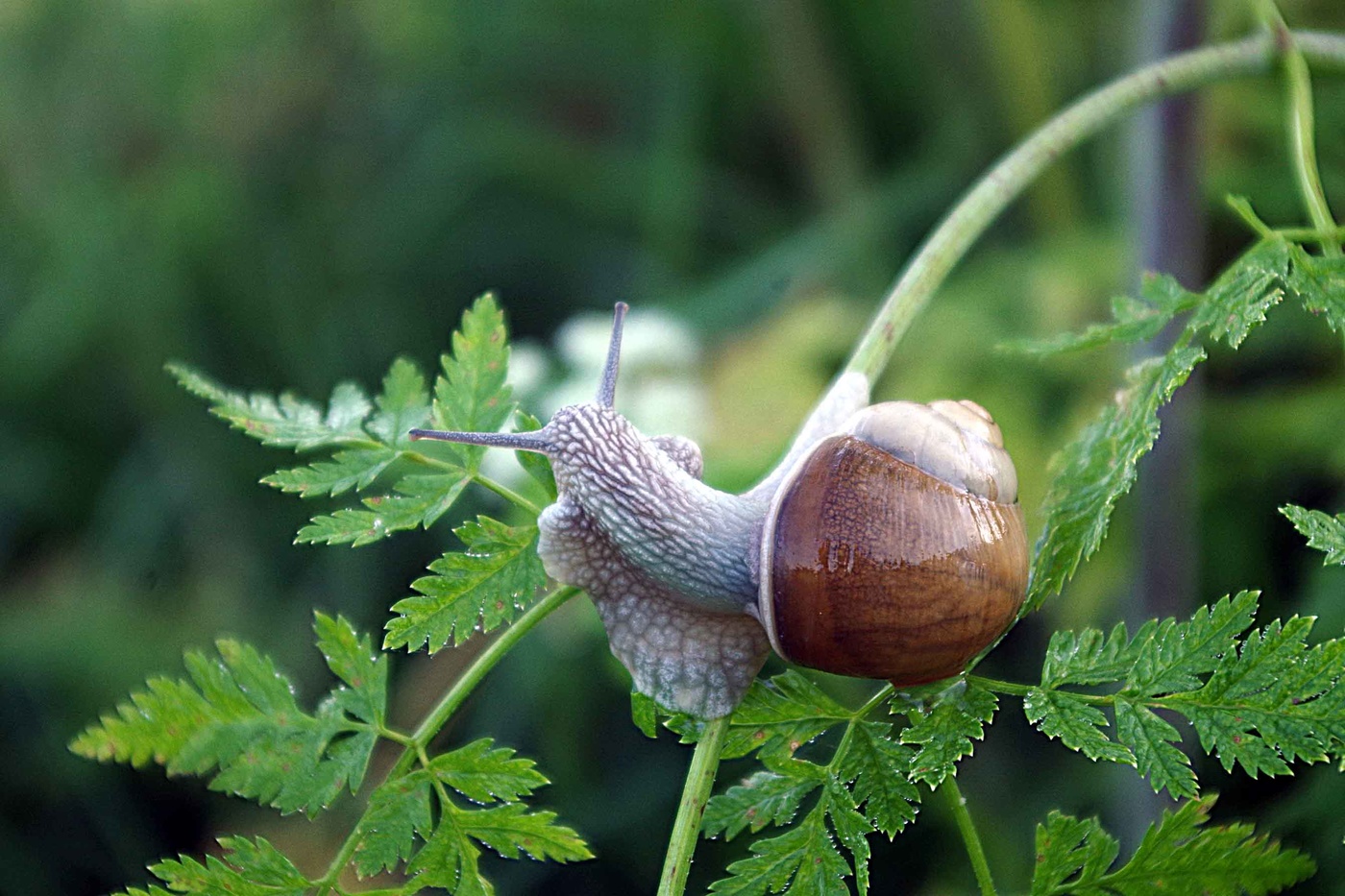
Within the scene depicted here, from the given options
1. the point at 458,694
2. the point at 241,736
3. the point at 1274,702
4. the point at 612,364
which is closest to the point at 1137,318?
the point at 1274,702

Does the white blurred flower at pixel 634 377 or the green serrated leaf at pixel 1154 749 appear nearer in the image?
the green serrated leaf at pixel 1154 749

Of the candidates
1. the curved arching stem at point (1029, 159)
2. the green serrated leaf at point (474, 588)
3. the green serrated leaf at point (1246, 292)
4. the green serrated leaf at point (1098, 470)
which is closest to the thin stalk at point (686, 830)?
the curved arching stem at point (1029, 159)

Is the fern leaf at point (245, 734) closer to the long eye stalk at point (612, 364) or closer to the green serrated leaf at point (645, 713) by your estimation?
the green serrated leaf at point (645, 713)

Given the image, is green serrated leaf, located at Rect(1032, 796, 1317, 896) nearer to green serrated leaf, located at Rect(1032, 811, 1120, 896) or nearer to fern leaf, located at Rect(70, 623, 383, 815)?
green serrated leaf, located at Rect(1032, 811, 1120, 896)

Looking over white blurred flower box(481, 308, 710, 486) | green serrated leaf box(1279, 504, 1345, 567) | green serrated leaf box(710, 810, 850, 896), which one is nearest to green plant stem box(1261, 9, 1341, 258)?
green serrated leaf box(1279, 504, 1345, 567)

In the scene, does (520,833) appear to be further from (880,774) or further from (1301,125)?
(1301,125)
